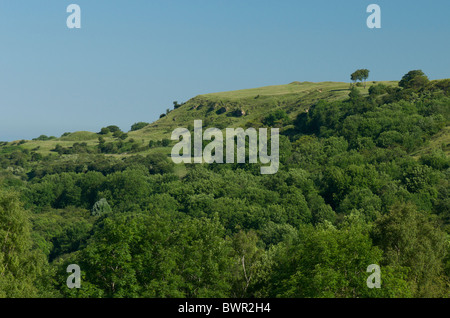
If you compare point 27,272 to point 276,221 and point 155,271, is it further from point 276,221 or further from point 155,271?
point 276,221

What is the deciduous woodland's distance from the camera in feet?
130

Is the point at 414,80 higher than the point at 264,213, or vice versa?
the point at 414,80

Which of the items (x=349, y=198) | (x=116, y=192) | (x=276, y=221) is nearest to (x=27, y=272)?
(x=276, y=221)

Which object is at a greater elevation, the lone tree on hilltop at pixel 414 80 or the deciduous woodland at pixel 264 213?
the lone tree on hilltop at pixel 414 80

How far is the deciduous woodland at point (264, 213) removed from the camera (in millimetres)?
39625

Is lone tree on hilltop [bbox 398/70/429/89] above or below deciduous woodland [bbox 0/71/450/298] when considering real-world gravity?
above

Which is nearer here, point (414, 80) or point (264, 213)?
point (264, 213)

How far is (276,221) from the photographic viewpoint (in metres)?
95.8

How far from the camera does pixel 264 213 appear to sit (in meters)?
96.4

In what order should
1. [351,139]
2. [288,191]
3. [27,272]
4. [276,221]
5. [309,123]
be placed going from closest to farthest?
[27,272], [276,221], [288,191], [351,139], [309,123]

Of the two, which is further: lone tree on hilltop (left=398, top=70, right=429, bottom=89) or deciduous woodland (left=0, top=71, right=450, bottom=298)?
lone tree on hilltop (left=398, top=70, right=429, bottom=89)

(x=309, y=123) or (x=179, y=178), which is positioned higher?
(x=309, y=123)
